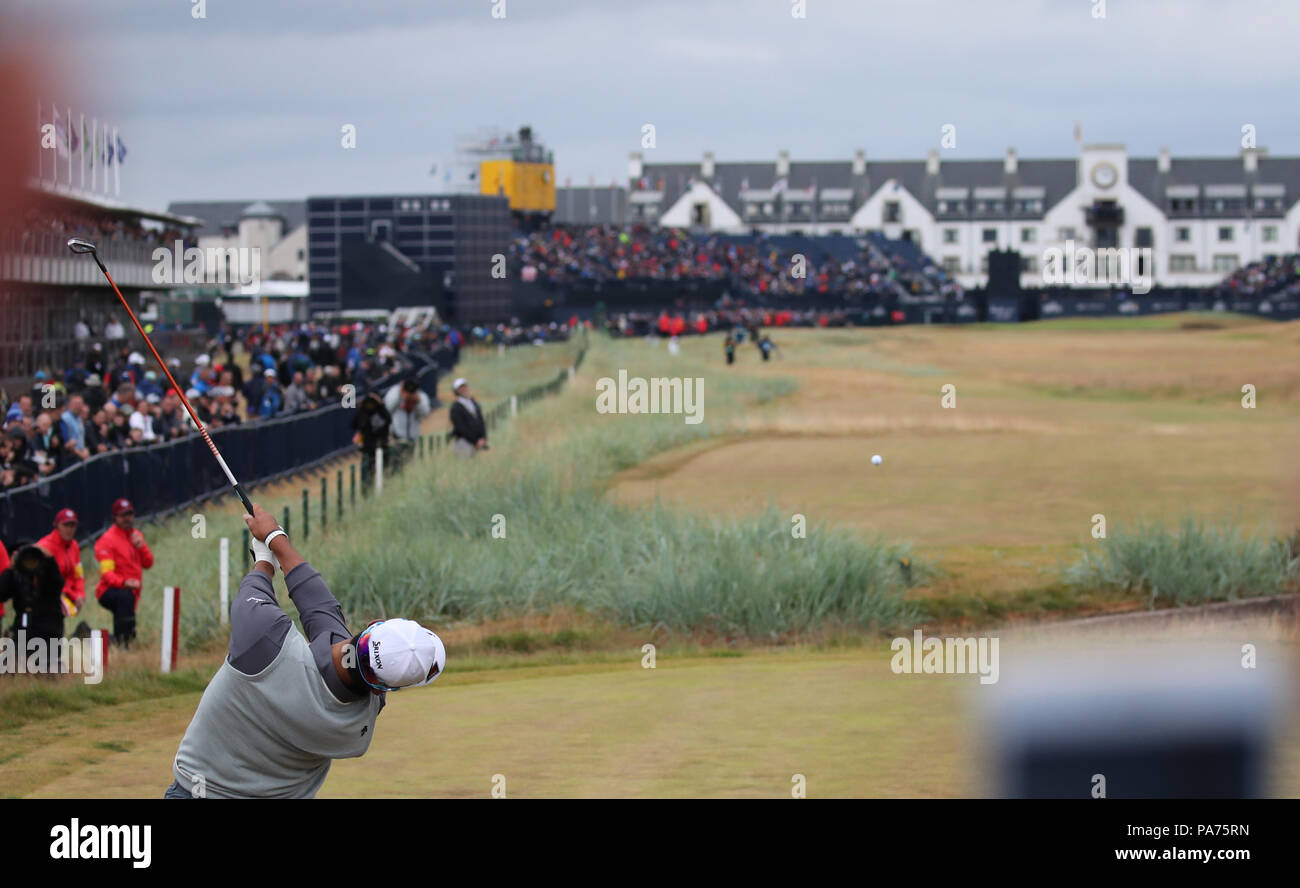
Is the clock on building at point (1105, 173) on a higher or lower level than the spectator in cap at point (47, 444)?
higher

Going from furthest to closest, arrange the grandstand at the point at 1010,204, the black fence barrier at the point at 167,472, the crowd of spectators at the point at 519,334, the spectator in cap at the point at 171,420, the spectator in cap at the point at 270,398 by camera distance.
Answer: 1. the grandstand at the point at 1010,204
2. the crowd of spectators at the point at 519,334
3. the spectator in cap at the point at 270,398
4. the spectator in cap at the point at 171,420
5. the black fence barrier at the point at 167,472

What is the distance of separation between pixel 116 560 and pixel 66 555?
0.81 meters

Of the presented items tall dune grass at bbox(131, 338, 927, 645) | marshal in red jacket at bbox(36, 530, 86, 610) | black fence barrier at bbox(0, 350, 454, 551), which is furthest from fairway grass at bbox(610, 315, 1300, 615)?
marshal in red jacket at bbox(36, 530, 86, 610)

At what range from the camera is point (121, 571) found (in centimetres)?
1573

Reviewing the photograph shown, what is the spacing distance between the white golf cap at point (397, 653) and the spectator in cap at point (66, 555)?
30.8 feet

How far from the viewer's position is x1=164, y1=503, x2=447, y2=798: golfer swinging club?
570 cm

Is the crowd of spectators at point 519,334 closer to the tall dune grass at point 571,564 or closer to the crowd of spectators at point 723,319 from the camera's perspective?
the crowd of spectators at point 723,319

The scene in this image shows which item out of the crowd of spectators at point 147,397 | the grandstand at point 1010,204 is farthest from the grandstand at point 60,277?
the grandstand at point 1010,204

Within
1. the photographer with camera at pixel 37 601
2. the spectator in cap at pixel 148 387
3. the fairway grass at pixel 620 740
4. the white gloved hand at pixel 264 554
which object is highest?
the spectator in cap at pixel 148 387

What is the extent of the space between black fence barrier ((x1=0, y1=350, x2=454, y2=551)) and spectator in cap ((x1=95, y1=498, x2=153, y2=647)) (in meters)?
0.83

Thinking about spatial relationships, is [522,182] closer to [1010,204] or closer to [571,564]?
[1010,204]

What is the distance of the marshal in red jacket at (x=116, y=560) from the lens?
15602 millimetres
